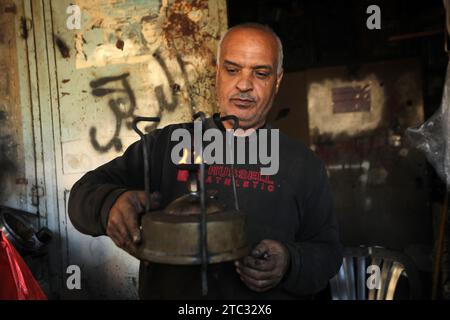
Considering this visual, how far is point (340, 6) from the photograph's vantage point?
5.05 meters

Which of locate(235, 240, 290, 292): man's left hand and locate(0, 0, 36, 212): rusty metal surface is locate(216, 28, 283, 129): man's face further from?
locate(0, 0, 36, 212): rusty metal surface

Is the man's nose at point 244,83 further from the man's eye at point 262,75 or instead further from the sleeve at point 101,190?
the sleeve at point 101,190

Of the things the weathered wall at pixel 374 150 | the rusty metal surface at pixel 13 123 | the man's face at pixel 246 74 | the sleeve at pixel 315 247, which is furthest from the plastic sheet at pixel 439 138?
the rusty metal surface at pixel 13 123

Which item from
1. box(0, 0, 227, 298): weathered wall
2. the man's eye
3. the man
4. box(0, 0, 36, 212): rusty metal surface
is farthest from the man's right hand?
box(0, 0, 36, 212): rusty metal surface

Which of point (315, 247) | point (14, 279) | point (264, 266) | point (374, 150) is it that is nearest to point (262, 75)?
point (315, 247)

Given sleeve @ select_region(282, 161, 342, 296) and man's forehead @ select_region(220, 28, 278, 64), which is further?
man's forehead @ select_region(220, 28, 278, 64)

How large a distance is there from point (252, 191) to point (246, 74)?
22.2 inches

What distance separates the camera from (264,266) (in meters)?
1.50

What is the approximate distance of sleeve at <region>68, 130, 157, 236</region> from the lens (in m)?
1.57

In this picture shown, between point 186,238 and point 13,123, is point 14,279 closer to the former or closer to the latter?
point 186,238

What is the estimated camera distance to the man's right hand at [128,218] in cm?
141

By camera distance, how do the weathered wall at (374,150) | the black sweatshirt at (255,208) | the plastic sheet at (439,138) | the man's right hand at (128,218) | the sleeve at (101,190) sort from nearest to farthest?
the man's right hand at (128,218) → the sleeve at (101,190) → the black sweatshirt at (255,208) → the plastic sheet at (439,138) → the weathered wall at (374,150)

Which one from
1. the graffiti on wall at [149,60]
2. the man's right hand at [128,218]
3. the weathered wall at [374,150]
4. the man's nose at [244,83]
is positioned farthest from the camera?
the weathered wall at [374,150]

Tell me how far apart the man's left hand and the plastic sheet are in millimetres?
1693
